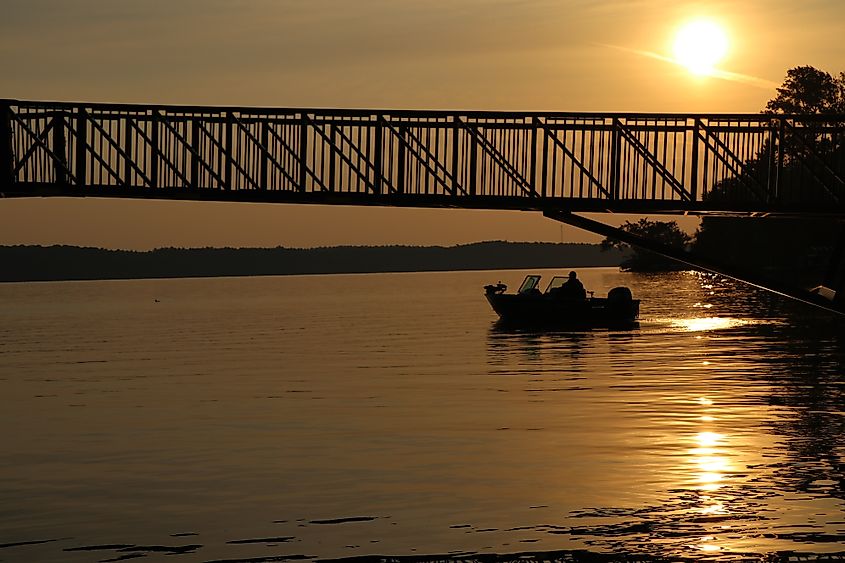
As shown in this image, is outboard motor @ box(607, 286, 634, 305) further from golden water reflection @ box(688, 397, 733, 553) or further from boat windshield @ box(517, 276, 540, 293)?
golden water reflection @ box(688, 397, 733, 553)

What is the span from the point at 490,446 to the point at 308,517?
428 inches

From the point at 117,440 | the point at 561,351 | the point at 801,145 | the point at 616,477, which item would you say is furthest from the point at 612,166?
the point at 561,351

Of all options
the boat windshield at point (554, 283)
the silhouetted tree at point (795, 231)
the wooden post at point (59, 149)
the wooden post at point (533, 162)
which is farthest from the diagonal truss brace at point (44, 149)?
the silhouetted tree at point (795, 231)

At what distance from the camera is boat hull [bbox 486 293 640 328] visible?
93625mm

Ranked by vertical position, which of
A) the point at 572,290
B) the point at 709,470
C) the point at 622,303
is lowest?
the point at 709,470

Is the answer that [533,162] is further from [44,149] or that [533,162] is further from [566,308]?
[566,308]

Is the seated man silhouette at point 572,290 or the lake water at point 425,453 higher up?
the seated man silhouette at point 572,290

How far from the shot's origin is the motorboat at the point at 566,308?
307 ft

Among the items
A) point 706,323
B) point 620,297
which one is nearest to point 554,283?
point 706,323

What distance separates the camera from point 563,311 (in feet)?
307

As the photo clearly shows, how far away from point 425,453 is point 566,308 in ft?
187

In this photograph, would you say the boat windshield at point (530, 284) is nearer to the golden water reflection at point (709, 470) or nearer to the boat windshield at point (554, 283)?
the boat windshield at point (554, 283)

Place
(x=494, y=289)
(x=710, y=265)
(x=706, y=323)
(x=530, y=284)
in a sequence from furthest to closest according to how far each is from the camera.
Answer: (x=706, y=323), (x=494, y=289), (x=530, y=284), (x=710, y=265)

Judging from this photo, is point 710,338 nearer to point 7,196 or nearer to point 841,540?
point 7,196
